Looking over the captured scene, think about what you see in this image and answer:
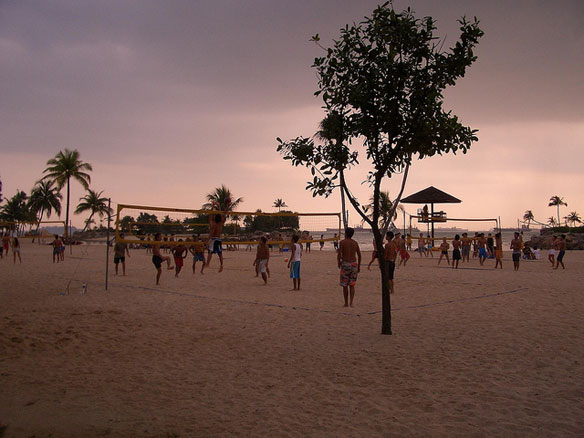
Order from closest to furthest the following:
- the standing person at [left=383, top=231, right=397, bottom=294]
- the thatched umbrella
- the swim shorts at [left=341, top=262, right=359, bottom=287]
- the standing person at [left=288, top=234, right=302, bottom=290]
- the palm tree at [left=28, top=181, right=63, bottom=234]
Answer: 1. the swim shorts at [left=341, top=262, right=359, bottom=287]
2. the standing person at [left=383, top=231, right=397, bottom=294]
3. the standing person at [left=288, top=234, right=302, bottom=290]
4. the thatched umbrella
5. the palm tree at [left=28, top=181, right=63, bottom=234]

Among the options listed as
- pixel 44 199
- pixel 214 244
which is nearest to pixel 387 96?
pixel 214 244

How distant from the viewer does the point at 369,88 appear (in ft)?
19.2

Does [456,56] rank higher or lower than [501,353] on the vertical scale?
higher

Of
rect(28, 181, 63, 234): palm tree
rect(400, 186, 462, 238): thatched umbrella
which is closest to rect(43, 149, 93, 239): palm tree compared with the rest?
rect(28, 181, 63, 234): palm tree

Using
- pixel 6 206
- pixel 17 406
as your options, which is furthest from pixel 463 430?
pixel 6 206

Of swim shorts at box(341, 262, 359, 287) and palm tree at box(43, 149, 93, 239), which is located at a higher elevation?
palm tree at box(43, 149, 93, 239)

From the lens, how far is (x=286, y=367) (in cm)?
494

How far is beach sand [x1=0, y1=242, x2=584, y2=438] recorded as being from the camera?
3479mm

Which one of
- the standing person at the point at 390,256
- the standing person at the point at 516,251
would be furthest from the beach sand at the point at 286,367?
the standing person at the point at 516,251

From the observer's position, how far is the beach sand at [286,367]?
11.4 ft

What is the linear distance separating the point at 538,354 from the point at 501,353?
41cm

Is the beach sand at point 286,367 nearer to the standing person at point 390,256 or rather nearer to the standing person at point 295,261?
the standing person at point 390,256

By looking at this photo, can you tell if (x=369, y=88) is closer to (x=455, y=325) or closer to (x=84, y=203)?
(x=455, y=325)

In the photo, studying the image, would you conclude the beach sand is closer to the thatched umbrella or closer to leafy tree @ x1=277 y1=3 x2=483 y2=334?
leafy tree @ x1=277 y1=3 x2=483 y2=334
